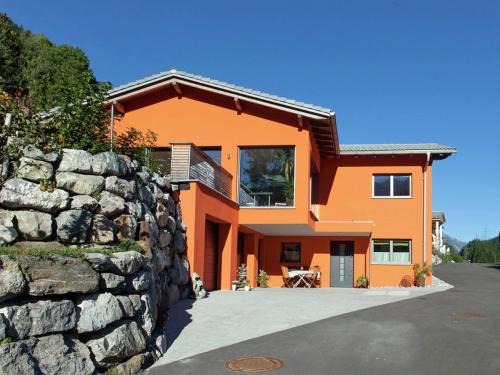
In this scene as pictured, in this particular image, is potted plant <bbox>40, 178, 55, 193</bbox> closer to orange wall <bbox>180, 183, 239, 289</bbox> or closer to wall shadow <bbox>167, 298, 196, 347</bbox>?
wall shadow <bbox>167, 298, 196, 347</bbox>

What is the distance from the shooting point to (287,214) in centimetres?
1694

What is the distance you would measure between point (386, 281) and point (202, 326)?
13.4 metres

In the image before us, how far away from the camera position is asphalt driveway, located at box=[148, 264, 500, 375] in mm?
6703

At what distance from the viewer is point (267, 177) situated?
56.2 feet

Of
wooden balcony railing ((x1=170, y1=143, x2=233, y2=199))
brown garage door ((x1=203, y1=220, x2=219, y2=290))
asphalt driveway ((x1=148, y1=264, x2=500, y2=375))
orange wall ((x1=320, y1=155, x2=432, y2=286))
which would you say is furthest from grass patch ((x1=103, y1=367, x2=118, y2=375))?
orange wall ((x1=320, y1=155, x2=432, y2=286))

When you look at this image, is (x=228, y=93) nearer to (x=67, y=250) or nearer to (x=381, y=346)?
(x=381, y=346)

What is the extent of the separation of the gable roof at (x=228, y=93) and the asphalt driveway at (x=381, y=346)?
284 inches

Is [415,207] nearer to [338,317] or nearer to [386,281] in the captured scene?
[386,281]

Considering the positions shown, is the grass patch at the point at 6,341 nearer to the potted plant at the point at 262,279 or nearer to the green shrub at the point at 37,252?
the green shrub at the point at 37,252

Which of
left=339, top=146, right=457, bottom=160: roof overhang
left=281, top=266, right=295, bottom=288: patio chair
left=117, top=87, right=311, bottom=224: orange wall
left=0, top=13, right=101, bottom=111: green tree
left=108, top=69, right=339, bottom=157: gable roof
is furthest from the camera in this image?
left=0, top=13, right=101, bottom=111: green tree

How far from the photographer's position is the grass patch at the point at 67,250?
5882 mm

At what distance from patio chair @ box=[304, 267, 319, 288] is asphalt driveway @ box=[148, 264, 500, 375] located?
8.70 metres

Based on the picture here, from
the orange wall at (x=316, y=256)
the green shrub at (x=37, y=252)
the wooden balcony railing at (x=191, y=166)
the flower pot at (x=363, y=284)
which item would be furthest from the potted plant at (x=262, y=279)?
the green shrub at (x=37, y=252)

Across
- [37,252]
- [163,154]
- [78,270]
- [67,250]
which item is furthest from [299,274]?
[37,252]
